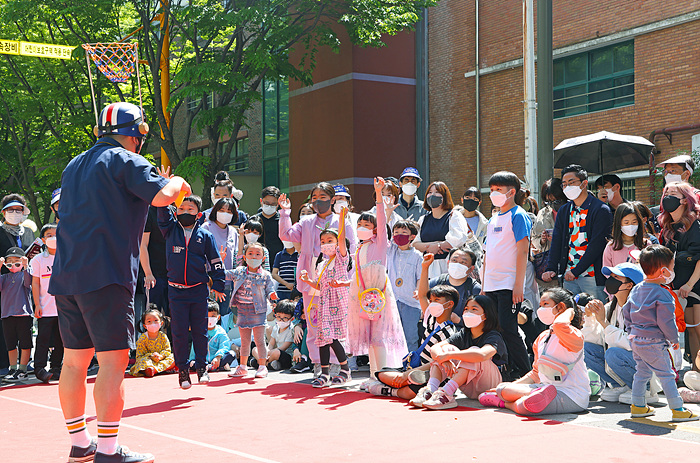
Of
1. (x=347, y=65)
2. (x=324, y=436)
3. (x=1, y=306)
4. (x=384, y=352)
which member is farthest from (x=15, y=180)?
(x=324, y=436)

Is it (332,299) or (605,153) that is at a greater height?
(605,153)

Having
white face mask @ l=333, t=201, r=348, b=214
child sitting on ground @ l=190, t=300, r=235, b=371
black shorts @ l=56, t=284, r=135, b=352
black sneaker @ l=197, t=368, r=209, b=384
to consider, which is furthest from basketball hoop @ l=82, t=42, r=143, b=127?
black shorts @ l=56, t=284, r=135, b=352

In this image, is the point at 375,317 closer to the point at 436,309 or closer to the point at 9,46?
the point at 436,309

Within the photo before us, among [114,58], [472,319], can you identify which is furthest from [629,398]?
[114,58]

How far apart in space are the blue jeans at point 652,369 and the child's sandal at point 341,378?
343 centimetres

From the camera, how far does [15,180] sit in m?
32.8

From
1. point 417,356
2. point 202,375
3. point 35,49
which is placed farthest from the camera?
point 35,49

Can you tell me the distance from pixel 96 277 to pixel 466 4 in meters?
21.2

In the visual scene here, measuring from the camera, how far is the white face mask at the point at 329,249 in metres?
9.03

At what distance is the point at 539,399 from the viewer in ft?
22.2

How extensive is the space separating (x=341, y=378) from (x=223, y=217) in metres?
3.05

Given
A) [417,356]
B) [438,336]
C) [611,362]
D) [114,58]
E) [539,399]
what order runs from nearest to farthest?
[539,399], [611,362], [438,336], [417,356], [114,58]

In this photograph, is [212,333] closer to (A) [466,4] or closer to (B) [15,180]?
(A) [466,4]

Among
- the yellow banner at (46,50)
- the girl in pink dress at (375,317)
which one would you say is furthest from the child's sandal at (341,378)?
the yellow banner at (46,50)
